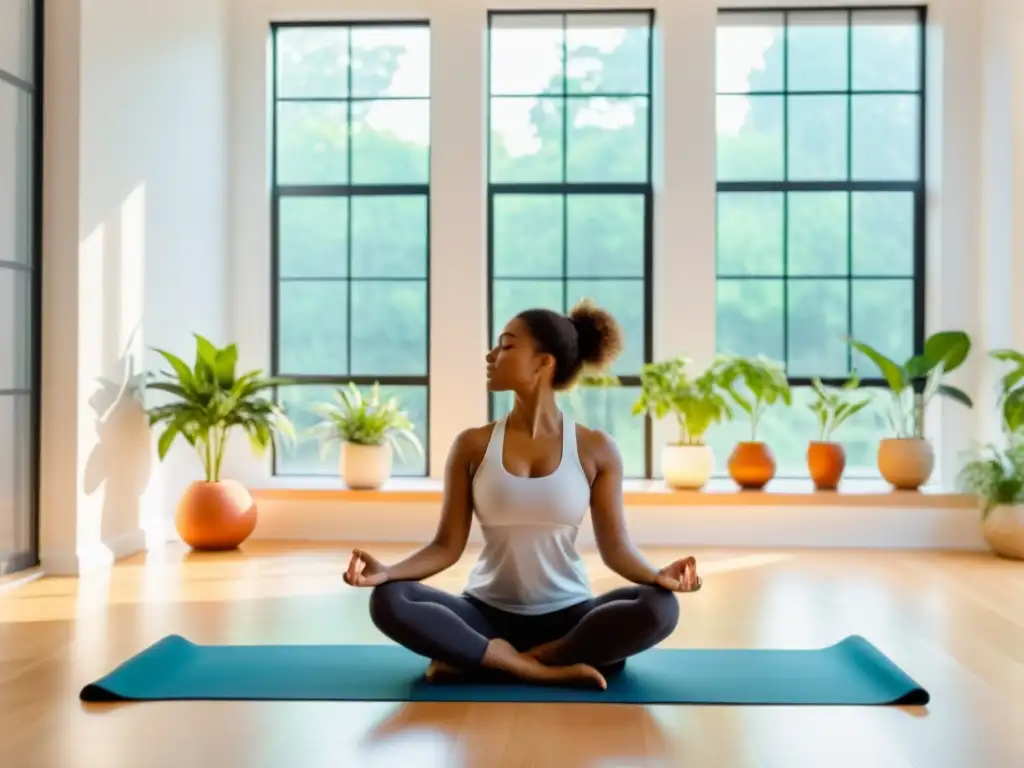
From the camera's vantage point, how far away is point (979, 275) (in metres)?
7.08

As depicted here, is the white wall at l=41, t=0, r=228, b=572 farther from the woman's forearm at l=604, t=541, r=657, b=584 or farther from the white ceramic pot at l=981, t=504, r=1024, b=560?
the white ceramic pot at l=981, t=504, r=1024, b=560

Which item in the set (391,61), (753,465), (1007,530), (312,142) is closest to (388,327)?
(312,142)

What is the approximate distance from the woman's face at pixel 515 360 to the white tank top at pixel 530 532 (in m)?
0.16

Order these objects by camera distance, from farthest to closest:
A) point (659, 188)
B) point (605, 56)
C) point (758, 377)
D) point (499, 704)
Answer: point (605, 56) < point (659, 188) < point (758, 377) < point (499, 704)

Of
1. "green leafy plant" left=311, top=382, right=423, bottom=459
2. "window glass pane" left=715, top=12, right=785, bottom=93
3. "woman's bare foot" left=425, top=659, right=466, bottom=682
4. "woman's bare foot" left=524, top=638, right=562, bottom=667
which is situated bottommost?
"woman's bare foot" left=425, top=659, right=466, bottom=682

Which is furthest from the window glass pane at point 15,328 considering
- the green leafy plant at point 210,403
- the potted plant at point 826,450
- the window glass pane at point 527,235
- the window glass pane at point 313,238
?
the potted plant at point 826,450

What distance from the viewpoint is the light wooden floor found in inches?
105

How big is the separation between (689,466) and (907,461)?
43.5 inches

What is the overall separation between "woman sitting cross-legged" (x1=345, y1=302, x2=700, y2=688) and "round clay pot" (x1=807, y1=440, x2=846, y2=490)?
3625mm

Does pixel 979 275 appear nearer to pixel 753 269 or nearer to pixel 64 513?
pixel 753 269

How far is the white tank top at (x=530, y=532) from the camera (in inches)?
128

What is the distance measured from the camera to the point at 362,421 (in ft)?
22.5

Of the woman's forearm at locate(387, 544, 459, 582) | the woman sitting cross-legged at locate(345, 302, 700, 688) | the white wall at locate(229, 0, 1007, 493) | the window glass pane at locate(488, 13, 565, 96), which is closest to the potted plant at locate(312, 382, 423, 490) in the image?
the white wall at locate(229, 0, 1007, 493)

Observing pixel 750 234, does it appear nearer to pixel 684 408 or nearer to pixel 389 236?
pixel 684 408
